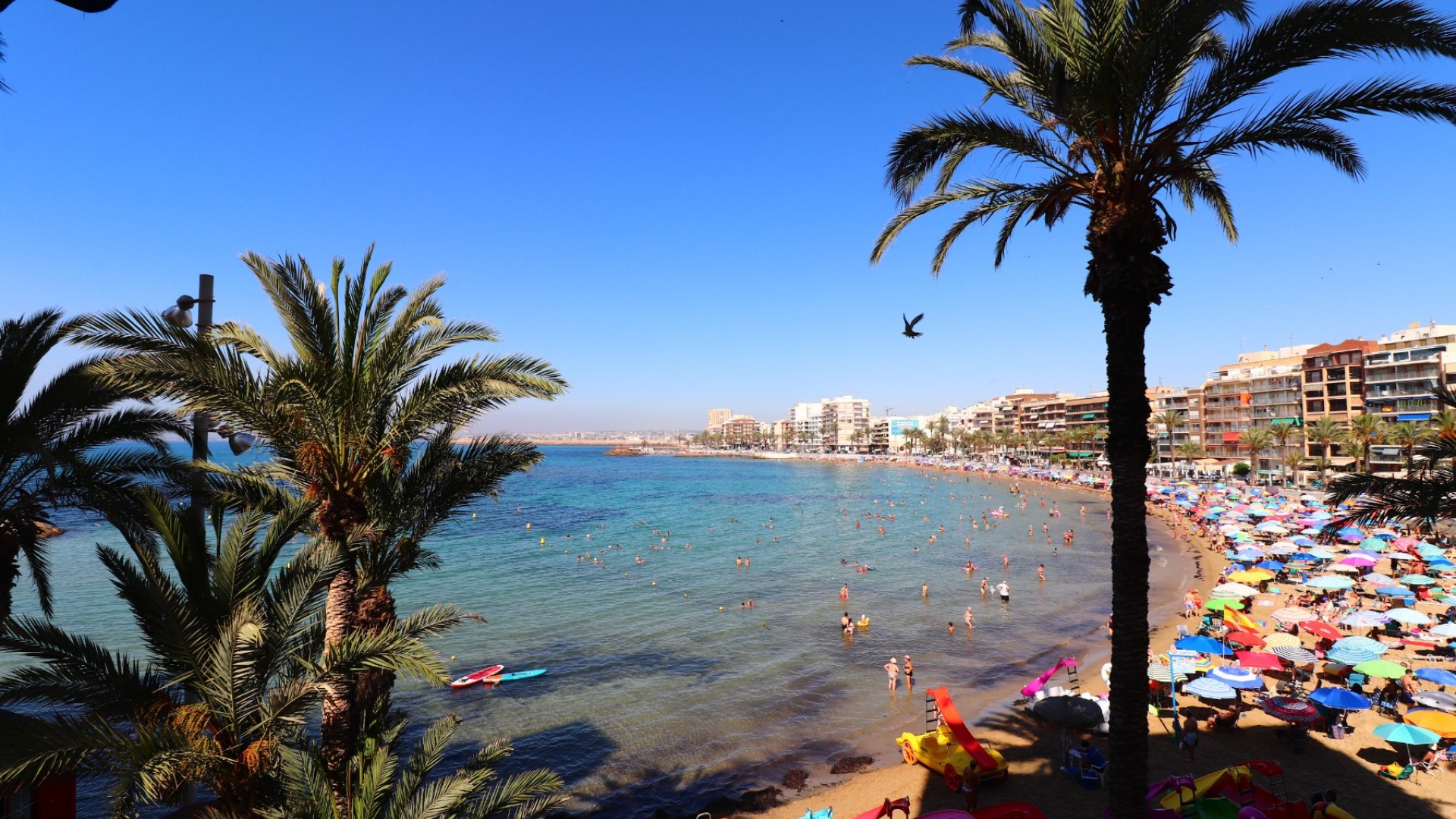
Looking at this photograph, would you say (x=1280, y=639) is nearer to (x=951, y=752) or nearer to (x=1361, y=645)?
(x=1361, y=645)

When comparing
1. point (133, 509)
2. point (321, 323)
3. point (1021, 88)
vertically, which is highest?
point (1021, 88)

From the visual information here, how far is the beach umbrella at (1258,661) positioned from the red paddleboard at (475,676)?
18.5 metres

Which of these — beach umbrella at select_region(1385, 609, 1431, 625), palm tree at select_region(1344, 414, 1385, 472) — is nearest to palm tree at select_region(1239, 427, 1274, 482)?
palm tree at select_region(1344, 414, 1385, 472)

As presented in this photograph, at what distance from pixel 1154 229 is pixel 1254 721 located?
1440 cm

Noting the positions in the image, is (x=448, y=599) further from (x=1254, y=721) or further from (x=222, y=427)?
(x=1254, y=721)

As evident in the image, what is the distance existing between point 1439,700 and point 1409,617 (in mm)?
6310

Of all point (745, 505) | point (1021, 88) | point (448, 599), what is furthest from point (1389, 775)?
point (745, 505)

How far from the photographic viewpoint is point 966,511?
5872cm

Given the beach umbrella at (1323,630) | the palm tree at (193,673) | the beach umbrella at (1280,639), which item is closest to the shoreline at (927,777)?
the beach umbrella at (1280,639)

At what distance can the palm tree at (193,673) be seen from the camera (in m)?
4.67

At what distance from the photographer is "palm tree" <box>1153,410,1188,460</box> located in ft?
248

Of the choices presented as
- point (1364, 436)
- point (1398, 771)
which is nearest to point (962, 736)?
point (1398, 771)

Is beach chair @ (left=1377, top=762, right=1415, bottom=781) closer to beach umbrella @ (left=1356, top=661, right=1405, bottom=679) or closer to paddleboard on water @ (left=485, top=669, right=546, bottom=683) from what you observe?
beach umbrella @ (left=1356, top=661, right=1405, bottom=679)

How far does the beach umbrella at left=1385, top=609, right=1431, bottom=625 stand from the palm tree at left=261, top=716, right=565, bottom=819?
22447mm
